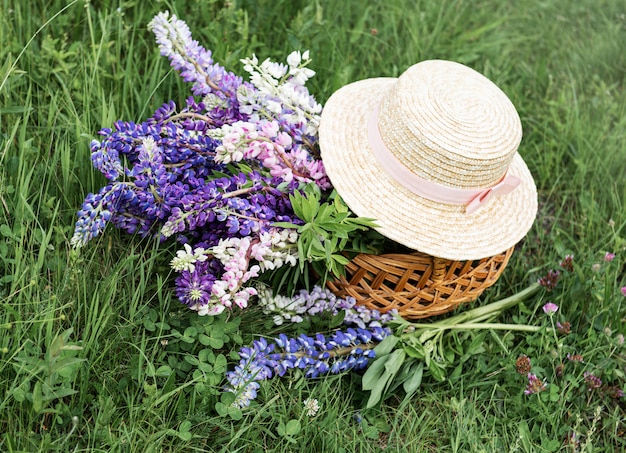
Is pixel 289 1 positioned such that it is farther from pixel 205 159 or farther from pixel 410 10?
pixel 205 159

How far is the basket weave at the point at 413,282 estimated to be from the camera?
7.93ft

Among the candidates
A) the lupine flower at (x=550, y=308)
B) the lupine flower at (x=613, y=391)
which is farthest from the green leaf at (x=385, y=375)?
the lupine flower at (x=613, y=391)

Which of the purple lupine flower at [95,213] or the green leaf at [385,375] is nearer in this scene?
the purple lupine flower at [95,213]

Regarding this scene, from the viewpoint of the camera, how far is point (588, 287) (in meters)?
2.81

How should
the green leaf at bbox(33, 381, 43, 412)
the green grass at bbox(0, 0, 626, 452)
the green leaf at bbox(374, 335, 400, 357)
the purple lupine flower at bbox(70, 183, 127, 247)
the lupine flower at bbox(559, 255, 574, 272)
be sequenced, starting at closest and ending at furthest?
the green leaf at bbox(33, 381, 43, 412)
the green grass at bbox(0, 0, 626, 452)
the purple lupine flower at bbox(70, 183, 127, 247)
the green leaf at bbox(374, 335, 400, 357)
the lupine flower at bbox(559, 255, 574, 272)

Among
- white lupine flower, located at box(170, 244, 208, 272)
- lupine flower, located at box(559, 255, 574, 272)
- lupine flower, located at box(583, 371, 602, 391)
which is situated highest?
white lupine flower, located at box(170, 244, 208, 272)

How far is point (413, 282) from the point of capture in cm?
254

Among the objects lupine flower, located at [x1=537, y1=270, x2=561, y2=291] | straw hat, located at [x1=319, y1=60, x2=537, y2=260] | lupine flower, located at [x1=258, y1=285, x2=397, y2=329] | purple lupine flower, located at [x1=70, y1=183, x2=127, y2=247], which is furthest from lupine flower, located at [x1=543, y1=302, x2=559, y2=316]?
purple lupine flower, located at [x1=70, y1=183, x2=127, y2=247]

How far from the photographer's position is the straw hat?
2.33m

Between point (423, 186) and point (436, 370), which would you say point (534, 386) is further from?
point (423, 186)

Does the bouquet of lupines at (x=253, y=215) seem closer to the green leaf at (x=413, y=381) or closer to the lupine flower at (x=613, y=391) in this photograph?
the green leaf at (x=413, y=381)

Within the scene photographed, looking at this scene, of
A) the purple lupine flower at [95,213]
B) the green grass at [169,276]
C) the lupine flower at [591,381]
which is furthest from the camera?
the lupine flower at [591,381]

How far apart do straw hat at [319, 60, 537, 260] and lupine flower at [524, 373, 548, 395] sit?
477 mm

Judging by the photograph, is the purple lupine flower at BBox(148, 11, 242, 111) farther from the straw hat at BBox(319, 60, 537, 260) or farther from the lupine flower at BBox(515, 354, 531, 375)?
the lupine flower at BBox(515, 354, 531, 375)
